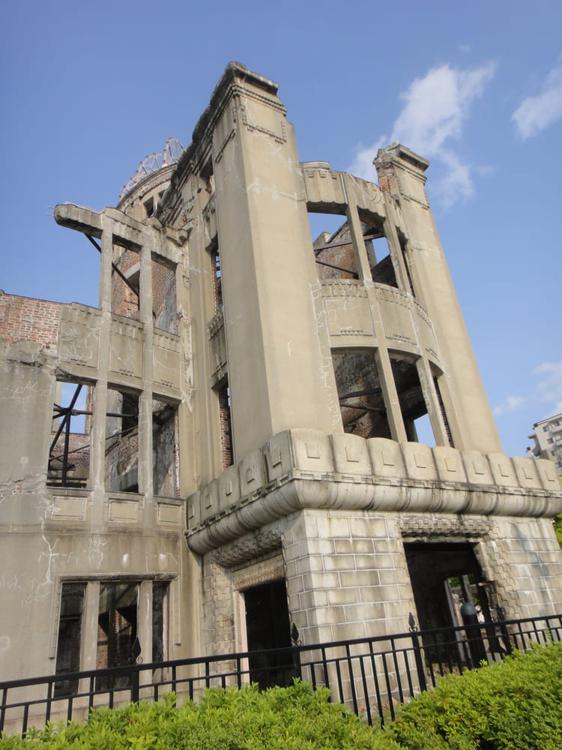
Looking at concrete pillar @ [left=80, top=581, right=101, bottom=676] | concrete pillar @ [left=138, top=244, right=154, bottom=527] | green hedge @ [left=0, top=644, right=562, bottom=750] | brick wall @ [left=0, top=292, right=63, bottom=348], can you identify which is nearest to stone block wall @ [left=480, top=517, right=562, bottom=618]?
green hedge @ [left=0, top=644, right=562, bottom=750]

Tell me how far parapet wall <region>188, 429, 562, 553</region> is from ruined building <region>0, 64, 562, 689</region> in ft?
0.14

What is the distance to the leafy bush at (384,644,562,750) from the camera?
15.2ft

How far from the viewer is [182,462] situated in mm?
12672

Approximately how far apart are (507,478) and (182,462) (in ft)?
24.4

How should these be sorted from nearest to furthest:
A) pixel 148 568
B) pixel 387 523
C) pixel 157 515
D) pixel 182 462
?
pixel 387 523 < pixel 148 568 < pixel 157 515 < pixel 182 462

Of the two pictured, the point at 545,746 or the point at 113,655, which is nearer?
the point at 545,746

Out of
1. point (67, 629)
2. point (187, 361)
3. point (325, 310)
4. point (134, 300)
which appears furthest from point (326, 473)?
point (134, 300)

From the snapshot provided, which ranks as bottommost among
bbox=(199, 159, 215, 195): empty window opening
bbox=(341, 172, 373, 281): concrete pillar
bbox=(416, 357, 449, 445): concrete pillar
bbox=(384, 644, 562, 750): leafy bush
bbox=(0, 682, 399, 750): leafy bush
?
bbox=(384, 644, 562, 750): leafy bush

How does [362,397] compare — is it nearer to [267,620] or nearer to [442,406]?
[442,406]

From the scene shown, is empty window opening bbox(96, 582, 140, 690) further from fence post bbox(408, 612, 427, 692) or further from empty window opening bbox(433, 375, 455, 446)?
empty window opening bbox(433, 375, 455, 446)

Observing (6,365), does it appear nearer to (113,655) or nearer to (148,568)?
(148,568)

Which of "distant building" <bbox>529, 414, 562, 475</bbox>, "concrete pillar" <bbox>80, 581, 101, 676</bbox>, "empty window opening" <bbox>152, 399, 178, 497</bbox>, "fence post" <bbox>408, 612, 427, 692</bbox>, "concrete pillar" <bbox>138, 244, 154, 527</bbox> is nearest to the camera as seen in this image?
"fence post" <bbox>408, 612, 427, 692</bbox>

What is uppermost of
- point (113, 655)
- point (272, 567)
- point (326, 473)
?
point (326, 473)

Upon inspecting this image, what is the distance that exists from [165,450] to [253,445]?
4557 mm
